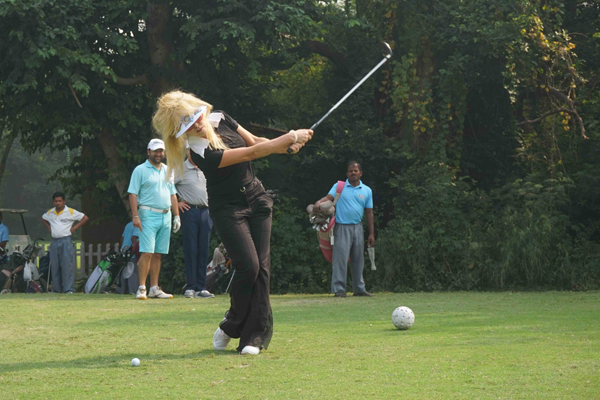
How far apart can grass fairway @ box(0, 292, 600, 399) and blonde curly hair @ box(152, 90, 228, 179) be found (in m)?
1.49

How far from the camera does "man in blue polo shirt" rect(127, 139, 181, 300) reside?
11.0 m

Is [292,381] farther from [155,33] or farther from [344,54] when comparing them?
[344,54]

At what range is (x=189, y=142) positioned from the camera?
587 cm

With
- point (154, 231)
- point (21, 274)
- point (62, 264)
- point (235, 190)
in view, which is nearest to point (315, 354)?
point (235, 190)

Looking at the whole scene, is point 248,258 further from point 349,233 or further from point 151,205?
point 349,233

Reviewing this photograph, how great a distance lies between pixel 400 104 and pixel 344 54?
300 cm

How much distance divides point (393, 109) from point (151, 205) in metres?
7.26

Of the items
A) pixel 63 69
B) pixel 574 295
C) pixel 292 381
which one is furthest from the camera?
pixel 63 69

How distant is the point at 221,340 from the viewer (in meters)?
6.30

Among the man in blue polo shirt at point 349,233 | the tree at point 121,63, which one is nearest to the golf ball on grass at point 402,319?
the man in blue polo shirt at point 349,233

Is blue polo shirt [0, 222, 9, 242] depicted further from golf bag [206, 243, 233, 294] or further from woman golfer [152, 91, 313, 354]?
woman golfer [152, 91, 313, 354]

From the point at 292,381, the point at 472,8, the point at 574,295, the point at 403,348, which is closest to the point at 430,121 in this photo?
the point at 472,8

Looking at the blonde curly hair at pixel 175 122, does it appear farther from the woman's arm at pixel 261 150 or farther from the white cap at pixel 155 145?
the white cap at pixel 155 145

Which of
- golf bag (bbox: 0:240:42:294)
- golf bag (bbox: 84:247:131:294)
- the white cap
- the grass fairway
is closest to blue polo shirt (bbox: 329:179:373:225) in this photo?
the grass fairway
